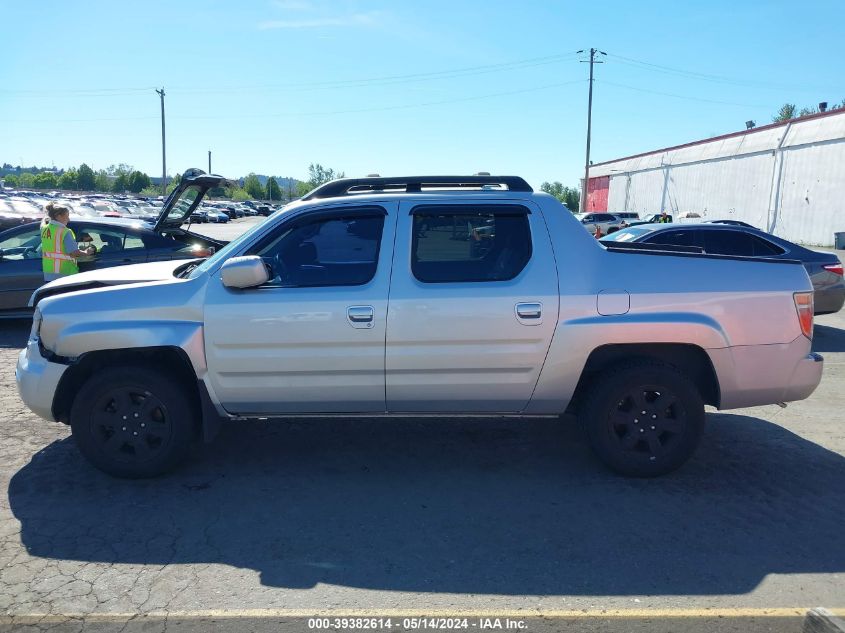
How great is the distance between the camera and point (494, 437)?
5559 mm

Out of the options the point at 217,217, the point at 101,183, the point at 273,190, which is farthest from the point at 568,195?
the point at 101,183

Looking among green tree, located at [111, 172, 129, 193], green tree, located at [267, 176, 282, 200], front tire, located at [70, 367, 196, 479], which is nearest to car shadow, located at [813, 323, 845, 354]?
front tire, located at [70, 367, 196, 479]

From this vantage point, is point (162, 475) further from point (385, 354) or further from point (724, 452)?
point (724, 452)

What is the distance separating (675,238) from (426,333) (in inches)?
270

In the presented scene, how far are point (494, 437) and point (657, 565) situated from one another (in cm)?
207

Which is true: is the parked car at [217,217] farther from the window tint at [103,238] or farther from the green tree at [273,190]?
the green tree at [273,190]

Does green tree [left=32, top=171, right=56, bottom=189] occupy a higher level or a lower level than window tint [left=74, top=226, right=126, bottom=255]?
higher

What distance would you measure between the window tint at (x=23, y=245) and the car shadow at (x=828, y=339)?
10552 millimetres

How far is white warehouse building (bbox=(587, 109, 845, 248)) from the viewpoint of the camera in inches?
1346

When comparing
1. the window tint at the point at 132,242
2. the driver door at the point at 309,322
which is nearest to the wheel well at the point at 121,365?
the driver door at the point at 309,322

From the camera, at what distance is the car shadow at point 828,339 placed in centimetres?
905

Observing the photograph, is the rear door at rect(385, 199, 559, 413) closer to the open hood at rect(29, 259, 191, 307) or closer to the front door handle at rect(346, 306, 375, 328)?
the front door handle at rect(346, 306, 375, 328)

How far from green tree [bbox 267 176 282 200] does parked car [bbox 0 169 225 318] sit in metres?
122

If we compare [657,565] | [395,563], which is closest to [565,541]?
[657,565]
